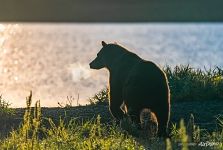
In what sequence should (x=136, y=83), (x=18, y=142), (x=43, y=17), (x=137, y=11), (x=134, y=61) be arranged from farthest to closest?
(x=43, y=17) < (x=137, y=11) < (x=134, y=61) < (x=136, y=83) < (x=18, y=142)

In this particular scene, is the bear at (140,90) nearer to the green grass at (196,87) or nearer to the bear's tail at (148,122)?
the bear's tail at (148,122)

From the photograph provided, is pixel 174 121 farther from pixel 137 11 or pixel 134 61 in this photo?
pixel 137 11

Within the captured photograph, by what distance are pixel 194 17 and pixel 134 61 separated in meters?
95.4

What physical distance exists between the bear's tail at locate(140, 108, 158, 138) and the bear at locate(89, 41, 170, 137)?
0.18ft

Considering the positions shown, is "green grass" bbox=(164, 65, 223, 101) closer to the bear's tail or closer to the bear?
the bear

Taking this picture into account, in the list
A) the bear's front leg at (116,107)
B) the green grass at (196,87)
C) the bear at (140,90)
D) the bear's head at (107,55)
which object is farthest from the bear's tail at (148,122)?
the green grass at (196,87)

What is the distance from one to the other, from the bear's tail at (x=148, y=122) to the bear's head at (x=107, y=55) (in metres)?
1.40

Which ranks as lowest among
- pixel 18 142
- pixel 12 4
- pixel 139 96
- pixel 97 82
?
pixel 18 142

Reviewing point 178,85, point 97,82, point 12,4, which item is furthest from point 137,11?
point 178,85

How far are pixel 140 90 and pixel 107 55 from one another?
178cm

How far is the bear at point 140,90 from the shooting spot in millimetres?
10203

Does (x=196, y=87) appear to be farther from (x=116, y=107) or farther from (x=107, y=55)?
(x=116, y=107)

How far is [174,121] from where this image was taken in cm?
1172

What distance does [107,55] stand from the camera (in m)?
11.9
